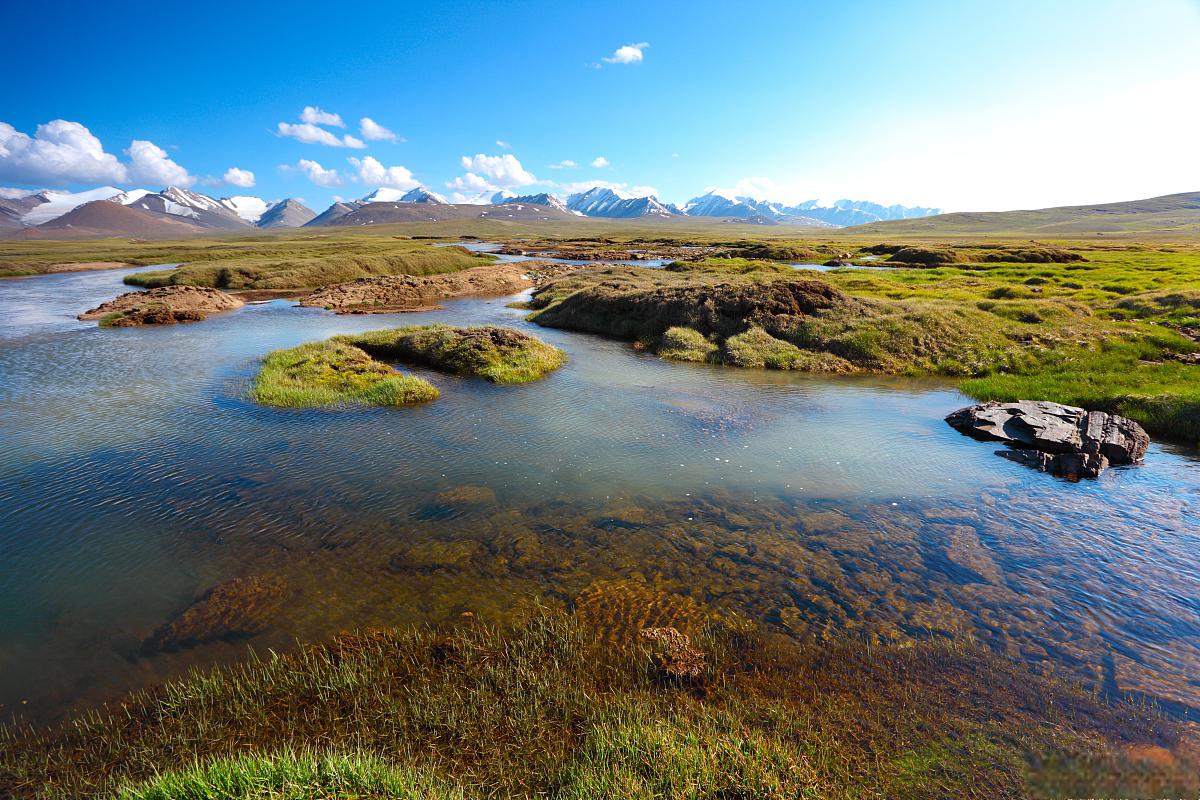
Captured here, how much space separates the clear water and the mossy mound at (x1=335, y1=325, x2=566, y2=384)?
17.3ft

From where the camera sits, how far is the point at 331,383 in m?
26.7

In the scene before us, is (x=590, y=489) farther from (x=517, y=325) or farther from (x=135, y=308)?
(x=135, y=308)

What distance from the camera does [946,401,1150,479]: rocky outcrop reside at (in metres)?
17.7

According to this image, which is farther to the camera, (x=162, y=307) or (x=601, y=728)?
(x=162, y=307)

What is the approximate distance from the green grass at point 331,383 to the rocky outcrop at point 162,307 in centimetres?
2591

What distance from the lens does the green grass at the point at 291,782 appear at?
622cm

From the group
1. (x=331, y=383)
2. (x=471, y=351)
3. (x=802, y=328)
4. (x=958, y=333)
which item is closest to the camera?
(x=331, y=383)

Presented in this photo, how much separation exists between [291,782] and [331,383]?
77.2 ft

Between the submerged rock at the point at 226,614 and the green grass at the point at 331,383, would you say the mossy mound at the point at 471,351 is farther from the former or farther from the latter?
the submerged rock at the point at 226,614

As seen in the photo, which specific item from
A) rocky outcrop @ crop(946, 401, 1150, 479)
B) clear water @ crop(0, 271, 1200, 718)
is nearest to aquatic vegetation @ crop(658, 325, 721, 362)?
clear water @ crop(0, 271, 1200, 718)

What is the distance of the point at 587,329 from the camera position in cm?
4641

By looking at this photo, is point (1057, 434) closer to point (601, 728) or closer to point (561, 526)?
point (561, 526)

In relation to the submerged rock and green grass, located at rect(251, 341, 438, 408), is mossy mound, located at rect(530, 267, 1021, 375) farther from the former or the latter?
the submerged rock

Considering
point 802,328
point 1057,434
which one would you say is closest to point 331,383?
point 802,328
